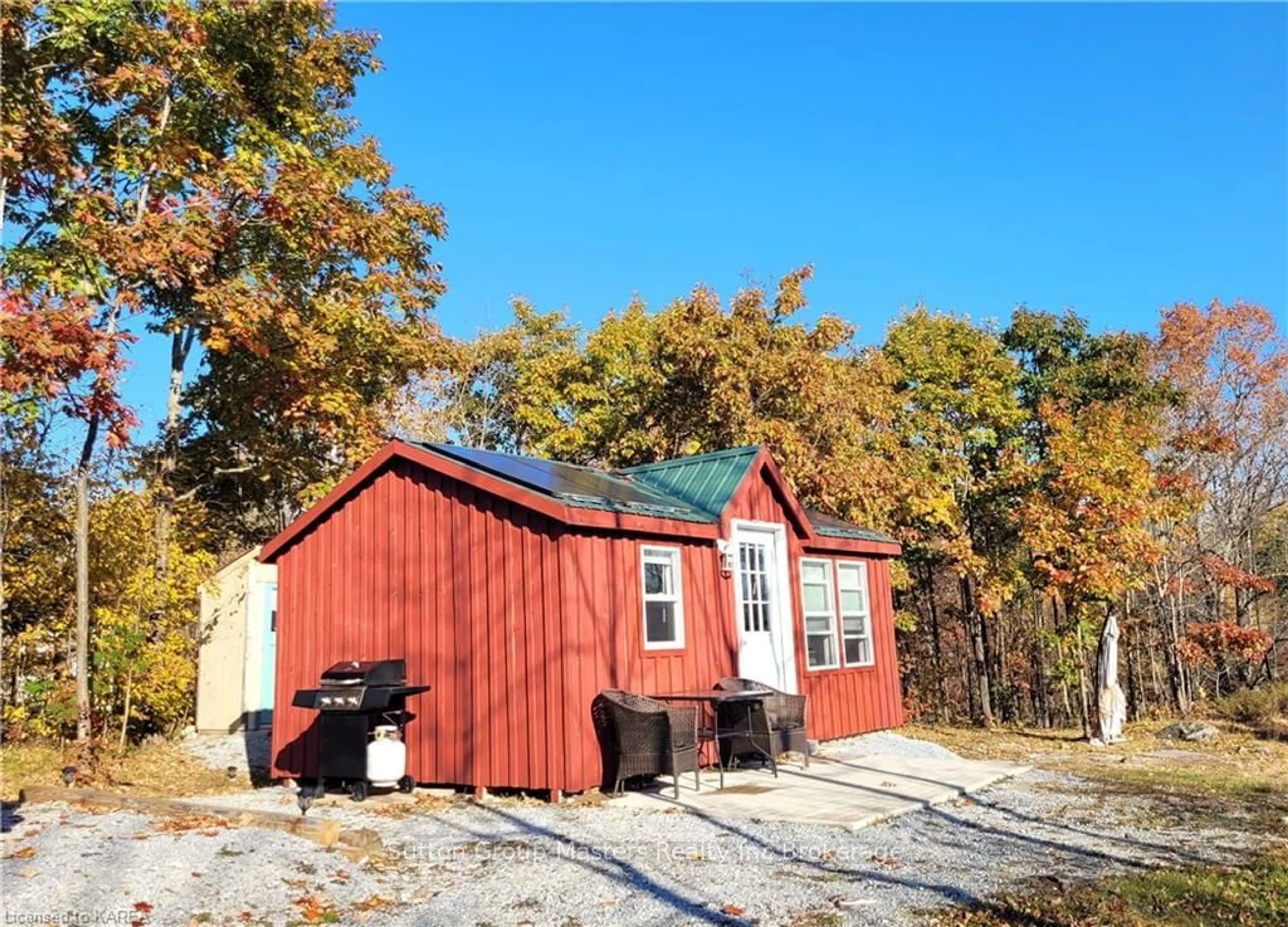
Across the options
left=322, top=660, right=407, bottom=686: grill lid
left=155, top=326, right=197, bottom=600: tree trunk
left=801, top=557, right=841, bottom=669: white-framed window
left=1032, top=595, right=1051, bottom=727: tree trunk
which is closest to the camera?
left=322, top=660, right=407, bottom=686: grill lid

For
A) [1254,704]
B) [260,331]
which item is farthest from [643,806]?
[1254,704]

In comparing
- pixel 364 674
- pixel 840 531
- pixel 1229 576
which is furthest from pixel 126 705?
pixel 1229 576

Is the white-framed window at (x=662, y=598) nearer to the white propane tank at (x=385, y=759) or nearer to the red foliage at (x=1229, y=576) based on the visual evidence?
the white propane tank at (x=385, y=759)

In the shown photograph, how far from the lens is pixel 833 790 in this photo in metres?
8.14

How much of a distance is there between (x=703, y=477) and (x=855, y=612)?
3094 mm

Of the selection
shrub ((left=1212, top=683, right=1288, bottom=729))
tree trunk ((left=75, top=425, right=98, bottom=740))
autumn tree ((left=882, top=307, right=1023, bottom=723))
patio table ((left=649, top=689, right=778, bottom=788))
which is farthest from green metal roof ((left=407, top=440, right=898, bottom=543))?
shrub ((left=1212, top=683, right=1288, bottom=729))

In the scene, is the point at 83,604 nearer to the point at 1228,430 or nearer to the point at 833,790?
the point at 833,790

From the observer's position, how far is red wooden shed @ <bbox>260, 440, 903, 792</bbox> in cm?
801

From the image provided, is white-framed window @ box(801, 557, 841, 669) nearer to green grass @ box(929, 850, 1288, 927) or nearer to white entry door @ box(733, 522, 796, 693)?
white entry door @ box(733, 522, 796, 693)

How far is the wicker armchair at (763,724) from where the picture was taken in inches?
348

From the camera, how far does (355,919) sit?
457 cm

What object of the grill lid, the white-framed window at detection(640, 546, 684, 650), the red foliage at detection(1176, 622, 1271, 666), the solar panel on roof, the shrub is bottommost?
the shrub

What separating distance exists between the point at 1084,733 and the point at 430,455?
38.1ft

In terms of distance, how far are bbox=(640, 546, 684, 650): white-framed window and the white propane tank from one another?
238 centimetres
